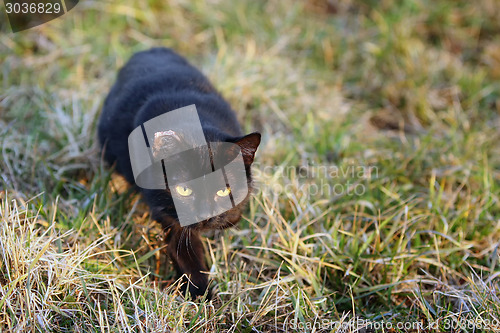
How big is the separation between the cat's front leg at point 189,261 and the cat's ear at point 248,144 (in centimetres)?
47

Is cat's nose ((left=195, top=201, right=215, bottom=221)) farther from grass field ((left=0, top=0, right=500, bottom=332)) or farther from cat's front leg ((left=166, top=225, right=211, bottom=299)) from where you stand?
grass field ((left=0, top=0, right=500, bottom=332))

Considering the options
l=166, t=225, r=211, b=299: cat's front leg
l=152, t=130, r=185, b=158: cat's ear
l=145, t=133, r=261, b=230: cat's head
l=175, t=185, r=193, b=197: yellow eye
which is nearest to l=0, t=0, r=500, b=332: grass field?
l=166, t=225, r=211, b=299: cat's front leg

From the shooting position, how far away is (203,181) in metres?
1.82

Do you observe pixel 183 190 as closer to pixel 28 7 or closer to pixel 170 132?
pixel 170 132

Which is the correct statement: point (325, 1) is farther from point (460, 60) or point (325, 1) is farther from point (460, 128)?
point (460, 128)

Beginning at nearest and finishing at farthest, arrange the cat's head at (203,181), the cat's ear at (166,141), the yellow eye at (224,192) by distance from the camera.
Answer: the cat's ear at (166,141) → the cat's head at (203,181) → the yellow eye at (224,192)

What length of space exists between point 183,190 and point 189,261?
490 mm

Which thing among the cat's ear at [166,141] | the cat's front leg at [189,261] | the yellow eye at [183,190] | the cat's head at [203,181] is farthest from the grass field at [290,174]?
the cat's ear at [166,141]

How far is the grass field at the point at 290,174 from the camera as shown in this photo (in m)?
1.99

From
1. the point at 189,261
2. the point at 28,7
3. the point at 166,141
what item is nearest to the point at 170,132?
the point at 166,141

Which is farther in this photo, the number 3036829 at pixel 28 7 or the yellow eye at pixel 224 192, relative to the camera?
the number 3036829 at pixel 28 7

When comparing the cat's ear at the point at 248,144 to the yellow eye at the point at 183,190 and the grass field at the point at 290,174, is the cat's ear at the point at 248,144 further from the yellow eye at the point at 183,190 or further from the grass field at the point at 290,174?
the grass field at the point at 290,174

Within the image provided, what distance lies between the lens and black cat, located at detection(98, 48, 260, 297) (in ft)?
6.25

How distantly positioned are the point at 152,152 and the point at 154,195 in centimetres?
24
